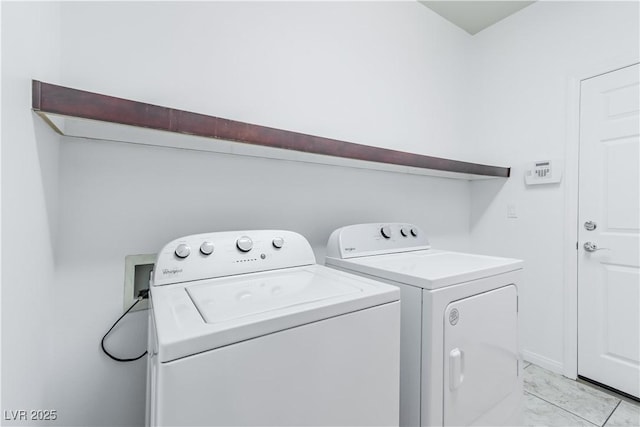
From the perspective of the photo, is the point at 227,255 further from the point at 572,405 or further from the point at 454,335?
the point at 572,405

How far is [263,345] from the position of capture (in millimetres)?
668

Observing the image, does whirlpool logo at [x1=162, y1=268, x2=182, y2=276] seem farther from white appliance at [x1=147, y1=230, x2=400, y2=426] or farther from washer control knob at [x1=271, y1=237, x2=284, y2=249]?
washer control knob at [x1=271, y1=237, x2=284, y2=249]

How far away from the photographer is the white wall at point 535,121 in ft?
6.44

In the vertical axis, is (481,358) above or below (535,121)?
below

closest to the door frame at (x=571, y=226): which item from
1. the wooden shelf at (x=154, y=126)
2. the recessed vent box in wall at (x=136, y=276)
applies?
the wooden shelf at (x=154, y=126)

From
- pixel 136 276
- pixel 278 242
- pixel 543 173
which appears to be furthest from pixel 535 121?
pixel 136 276

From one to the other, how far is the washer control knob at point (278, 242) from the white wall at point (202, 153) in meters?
0.23

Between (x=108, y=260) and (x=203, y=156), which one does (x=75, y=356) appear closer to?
(x=108, y=260)

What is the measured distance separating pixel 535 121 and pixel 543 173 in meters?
0.41

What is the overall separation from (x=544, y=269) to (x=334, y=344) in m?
2.13

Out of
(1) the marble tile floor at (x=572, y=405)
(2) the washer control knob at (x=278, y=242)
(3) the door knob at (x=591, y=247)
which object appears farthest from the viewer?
(3) the door knob at (x=591, y=247)

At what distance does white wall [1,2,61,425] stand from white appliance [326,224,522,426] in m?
1.09

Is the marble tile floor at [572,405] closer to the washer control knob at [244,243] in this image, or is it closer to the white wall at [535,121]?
the white wall at [535,121]

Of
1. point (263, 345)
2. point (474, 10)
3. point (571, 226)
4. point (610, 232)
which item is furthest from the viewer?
point (474, 10)
